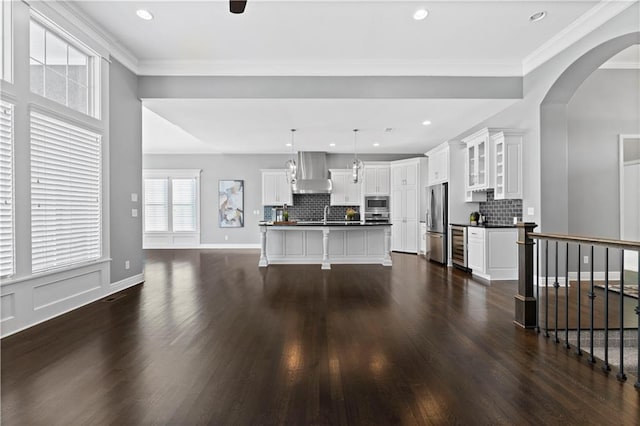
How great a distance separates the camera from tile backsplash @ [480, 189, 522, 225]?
5504mm

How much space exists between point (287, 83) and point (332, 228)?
2821 millimetres

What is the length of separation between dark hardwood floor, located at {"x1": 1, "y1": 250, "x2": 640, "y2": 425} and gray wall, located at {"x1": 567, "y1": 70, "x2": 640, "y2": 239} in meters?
2.57

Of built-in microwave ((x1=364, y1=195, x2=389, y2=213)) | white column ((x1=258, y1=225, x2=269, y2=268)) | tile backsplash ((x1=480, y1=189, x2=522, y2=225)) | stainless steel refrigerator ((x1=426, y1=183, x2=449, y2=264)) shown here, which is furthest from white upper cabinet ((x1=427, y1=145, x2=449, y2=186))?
white column ((x1=258, y1=225, x2=269, y2=268))

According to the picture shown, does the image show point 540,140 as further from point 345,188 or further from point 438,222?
point 345,188

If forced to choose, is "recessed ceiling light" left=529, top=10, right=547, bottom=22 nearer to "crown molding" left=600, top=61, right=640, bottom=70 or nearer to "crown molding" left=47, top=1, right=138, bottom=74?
"crown molding" left=600, top=61, right=640, bottom=70

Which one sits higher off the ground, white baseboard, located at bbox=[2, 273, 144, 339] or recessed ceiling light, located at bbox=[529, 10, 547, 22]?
recessed ceiling light, located at bbox=[529, 10, 547, 22]

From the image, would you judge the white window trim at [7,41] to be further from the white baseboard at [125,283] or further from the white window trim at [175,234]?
the white window trim at [175,234]

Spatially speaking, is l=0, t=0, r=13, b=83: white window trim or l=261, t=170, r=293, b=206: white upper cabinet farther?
l=261, t=170, r=293, b=206: white upper cabinet

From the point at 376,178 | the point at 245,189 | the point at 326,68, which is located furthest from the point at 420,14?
the point at 245,189

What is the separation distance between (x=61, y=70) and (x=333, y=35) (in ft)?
10.1

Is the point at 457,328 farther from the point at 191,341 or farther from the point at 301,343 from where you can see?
the point at 191,341

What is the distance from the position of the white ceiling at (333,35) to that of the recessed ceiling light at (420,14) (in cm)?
5

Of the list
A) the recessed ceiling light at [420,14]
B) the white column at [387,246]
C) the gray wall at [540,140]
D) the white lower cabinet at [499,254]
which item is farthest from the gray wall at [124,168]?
the gray wall at [540,140]

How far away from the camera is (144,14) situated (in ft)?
11.7
